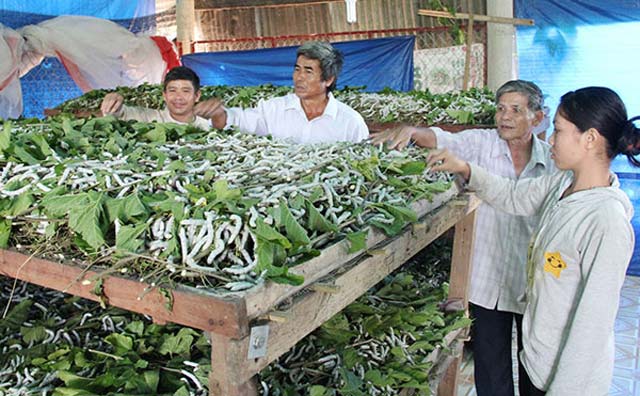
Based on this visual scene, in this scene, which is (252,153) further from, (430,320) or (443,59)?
(443,59)

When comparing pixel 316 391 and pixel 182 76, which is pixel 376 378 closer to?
pixel 316 391

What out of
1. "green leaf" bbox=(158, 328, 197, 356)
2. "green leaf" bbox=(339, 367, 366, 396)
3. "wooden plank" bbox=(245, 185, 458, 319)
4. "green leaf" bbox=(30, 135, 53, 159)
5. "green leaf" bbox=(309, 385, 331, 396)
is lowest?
"green leaf" bbox=(339, 367, 366, 396)

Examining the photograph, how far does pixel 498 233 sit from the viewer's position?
2.67 meters

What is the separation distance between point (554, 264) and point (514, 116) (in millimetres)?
821

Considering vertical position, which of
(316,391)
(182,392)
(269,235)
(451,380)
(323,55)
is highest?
(323,55)

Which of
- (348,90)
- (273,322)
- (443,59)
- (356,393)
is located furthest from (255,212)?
(443,59)

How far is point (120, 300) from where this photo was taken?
119 cm

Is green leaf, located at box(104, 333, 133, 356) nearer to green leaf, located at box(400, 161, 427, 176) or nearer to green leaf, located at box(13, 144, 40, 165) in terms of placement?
green leaf, located at box(13, 144, 40, 165)

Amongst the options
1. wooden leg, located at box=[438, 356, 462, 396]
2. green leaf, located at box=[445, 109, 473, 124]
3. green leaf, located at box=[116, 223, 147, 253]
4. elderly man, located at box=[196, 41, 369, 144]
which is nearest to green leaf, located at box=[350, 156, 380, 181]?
green leaf, located at box=[116, 223, 147, 253]

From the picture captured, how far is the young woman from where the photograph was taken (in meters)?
1.80

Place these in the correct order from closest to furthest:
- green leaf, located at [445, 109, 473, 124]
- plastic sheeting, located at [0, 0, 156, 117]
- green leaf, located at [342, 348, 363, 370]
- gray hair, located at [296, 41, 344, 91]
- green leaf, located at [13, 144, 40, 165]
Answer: green leaf, located at [13, 144, 40, 165]
green leaf, located at [342, 348, 363, 370]
gray hair, located at [296, 41, 344, 91]
green leaf, located at [445, 109, 473, 124]
plastic sheeting, located at [0, 0, 156, 117]

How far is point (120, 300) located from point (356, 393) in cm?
89

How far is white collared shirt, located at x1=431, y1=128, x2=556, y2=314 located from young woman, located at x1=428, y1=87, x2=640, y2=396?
563 millimetres

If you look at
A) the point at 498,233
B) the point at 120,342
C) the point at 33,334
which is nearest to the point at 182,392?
the point at 120,342
